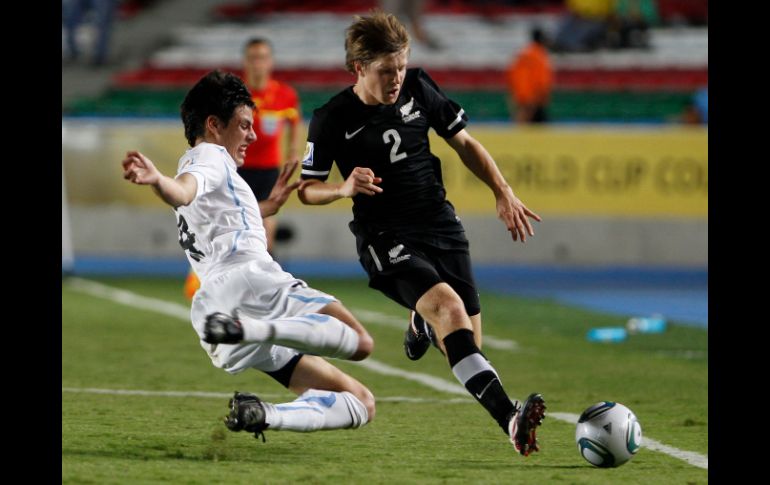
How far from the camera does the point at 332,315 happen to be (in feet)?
19.8

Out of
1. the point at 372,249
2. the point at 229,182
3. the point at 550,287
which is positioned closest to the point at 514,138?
the point at 550,287

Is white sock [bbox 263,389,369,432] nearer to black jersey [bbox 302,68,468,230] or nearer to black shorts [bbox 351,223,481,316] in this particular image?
black shorts [bbox 351,223,481,316]

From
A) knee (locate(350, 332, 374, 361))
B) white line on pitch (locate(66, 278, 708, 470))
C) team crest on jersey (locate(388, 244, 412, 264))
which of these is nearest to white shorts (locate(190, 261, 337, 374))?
knee (locate(350, 332, 374, 361))

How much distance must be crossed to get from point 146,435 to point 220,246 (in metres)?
1.20

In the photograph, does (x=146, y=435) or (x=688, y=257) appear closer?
(x=146, y=435)

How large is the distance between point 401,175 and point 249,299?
1.46 m

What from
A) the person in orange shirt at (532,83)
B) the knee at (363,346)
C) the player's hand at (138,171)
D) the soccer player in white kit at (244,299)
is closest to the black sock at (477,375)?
the soccer player in white kit at (244,299)

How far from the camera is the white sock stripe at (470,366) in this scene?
645 cm

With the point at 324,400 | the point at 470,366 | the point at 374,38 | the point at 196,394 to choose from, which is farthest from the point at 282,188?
the point at 196,394

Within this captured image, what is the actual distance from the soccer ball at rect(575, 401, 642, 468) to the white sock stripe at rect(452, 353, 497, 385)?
532 mm
